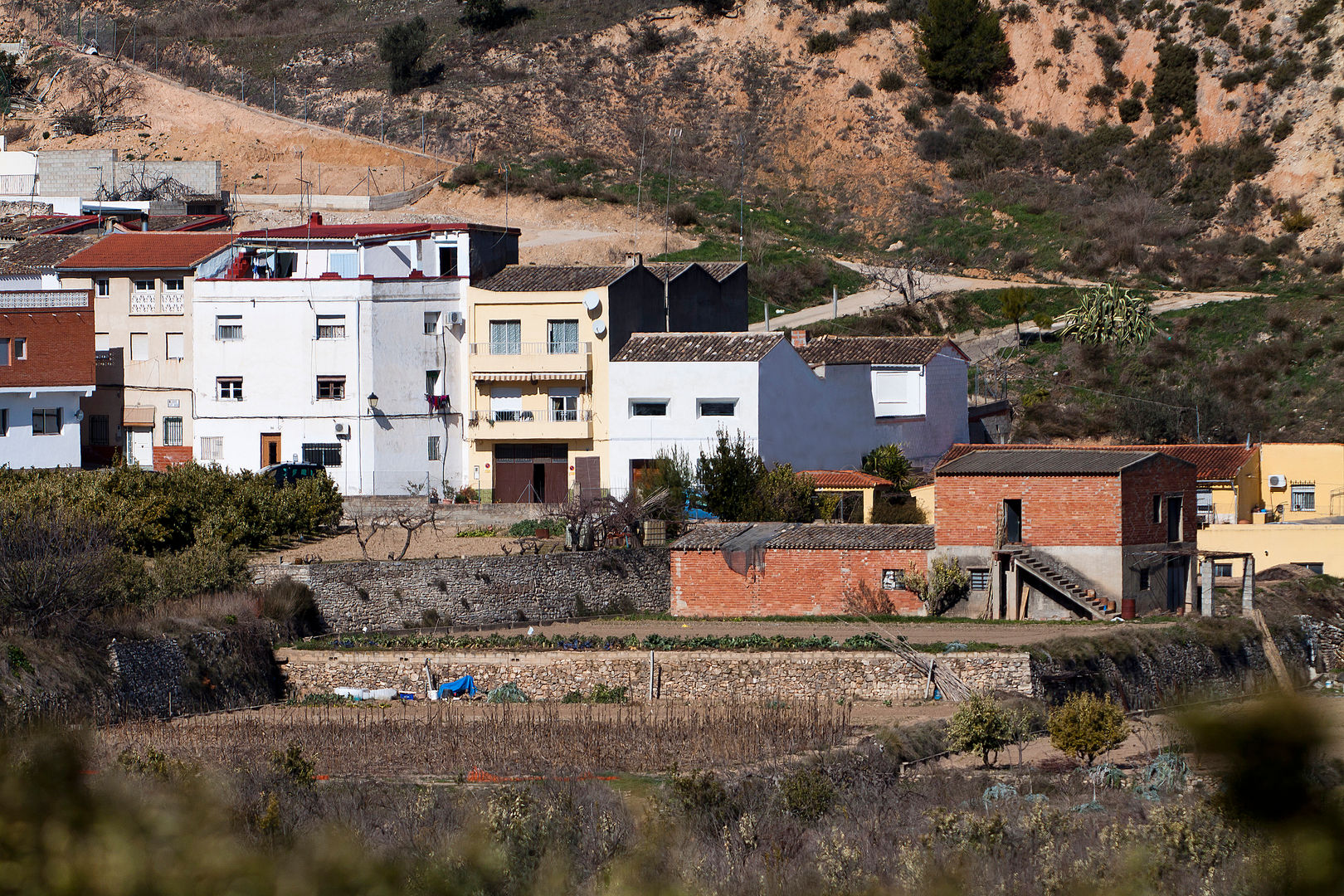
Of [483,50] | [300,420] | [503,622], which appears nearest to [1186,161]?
[483,50]

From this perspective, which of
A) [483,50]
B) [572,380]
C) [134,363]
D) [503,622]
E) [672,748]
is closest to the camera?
[672,748]

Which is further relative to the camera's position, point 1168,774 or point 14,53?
point 14,53

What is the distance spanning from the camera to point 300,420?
50375 millimetres

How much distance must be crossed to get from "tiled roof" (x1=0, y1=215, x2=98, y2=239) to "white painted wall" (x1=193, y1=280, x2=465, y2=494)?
14971 millimetres

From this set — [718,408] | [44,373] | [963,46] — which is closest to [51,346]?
[44,373]

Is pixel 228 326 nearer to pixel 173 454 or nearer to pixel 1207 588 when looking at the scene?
pixel 173 454

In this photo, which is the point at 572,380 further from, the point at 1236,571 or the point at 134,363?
the point at 1236,571

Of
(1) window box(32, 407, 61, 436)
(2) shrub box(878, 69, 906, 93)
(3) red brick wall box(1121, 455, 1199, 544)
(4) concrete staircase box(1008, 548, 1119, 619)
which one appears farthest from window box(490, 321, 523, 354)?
(2) shrub box(878, 69, 906, 93)

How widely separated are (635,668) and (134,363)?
25775mm

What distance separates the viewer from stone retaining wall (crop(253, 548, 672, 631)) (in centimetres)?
3759

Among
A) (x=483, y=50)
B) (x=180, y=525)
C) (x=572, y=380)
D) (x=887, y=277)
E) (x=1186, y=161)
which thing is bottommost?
(x=180, y=525)

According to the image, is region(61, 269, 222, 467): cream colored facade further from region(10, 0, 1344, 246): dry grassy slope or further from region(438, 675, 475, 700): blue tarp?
region(10, 0, 1344, 246): dry grassy slope

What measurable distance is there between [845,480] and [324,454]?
14911 mm

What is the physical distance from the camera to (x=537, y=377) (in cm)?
4969
